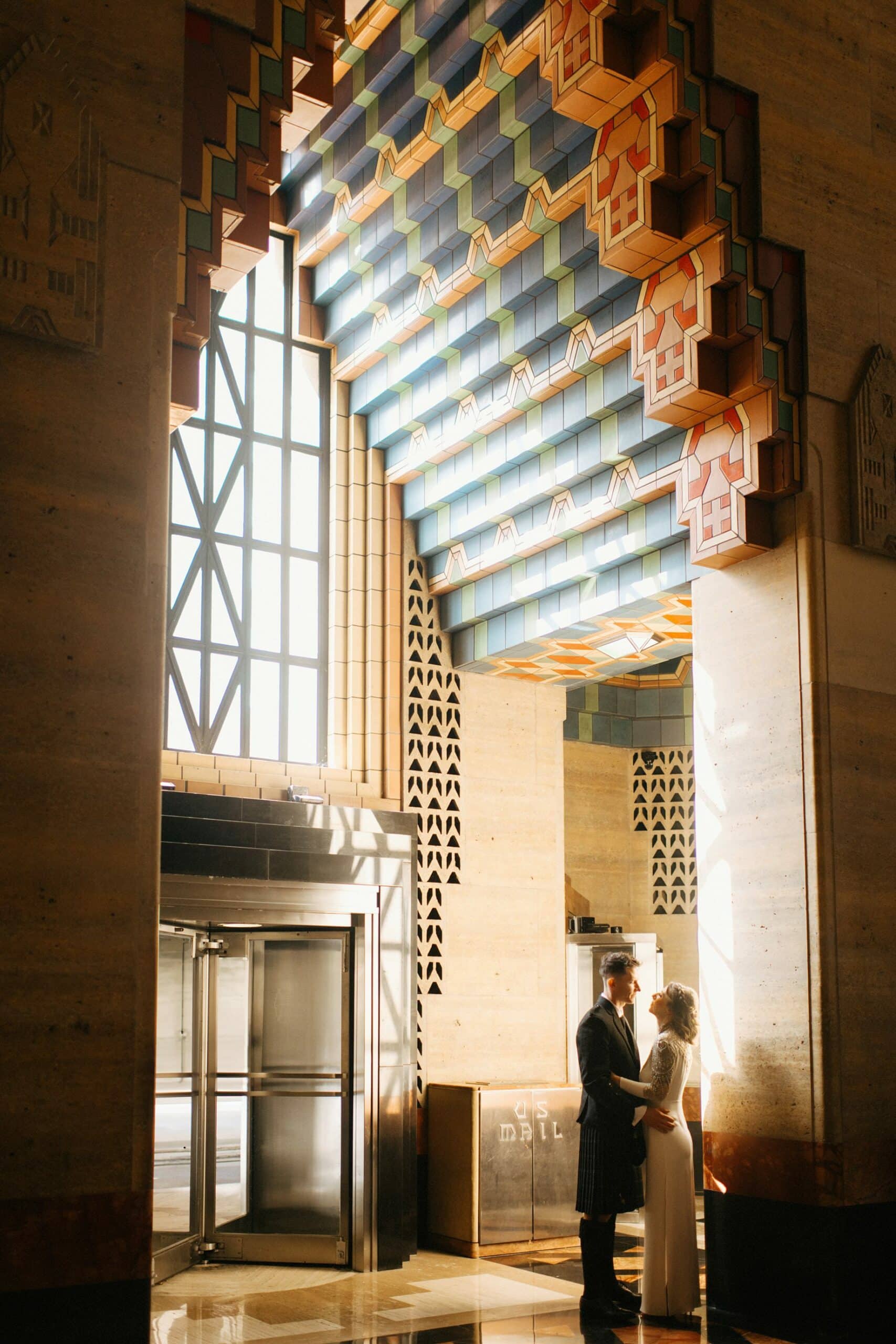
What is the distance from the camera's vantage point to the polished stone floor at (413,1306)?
6.49 m

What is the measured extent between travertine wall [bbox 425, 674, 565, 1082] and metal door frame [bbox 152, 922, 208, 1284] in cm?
184

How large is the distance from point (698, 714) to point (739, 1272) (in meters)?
2.85

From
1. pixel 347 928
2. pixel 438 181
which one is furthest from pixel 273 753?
pixel 438 181

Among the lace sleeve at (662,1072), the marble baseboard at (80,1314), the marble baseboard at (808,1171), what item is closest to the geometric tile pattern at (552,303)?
the lace sleeve at (662,1072)

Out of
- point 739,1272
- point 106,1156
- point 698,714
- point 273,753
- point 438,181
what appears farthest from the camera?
point 273,753

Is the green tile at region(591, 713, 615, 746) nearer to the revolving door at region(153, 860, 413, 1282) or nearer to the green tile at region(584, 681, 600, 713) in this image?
the green tile at region(584, 681, 600, 713)

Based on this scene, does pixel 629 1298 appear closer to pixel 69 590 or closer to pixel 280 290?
pixel 69 590

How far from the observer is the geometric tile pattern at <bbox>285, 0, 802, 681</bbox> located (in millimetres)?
6863

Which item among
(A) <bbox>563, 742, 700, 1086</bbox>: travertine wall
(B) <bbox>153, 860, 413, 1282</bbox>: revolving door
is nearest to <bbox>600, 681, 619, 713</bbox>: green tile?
(A) <bbox>563, 742, 700, 1086</bbox>: travertine wall

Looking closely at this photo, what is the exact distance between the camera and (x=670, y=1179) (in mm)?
6664

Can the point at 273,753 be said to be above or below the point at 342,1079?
above

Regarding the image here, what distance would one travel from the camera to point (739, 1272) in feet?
21.5

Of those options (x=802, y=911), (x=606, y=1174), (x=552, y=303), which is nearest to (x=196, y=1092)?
(x=606, y=1174)

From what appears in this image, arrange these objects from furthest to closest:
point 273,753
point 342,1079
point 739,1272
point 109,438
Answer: point 273,753
point 342,1079
point 739,1272
point 109,438
